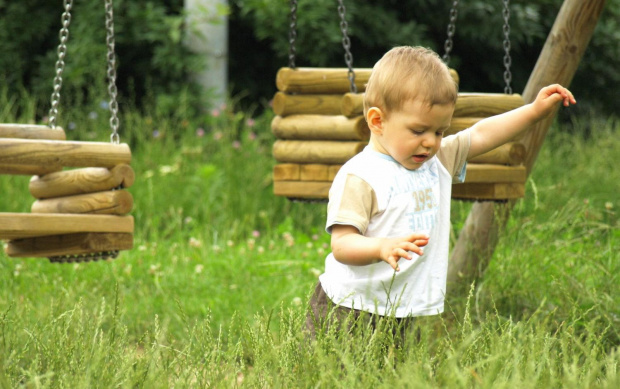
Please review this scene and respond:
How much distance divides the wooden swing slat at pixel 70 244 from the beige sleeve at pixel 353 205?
3.55 feet

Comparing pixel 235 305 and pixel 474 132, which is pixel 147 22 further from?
pixel 474 132

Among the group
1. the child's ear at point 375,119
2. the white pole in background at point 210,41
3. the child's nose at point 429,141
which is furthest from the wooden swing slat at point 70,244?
the white pole in background at point 210,41

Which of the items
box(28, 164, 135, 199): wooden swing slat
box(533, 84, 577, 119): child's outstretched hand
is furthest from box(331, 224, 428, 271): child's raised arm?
box(28, 164, 135, 199): wooden swing slat

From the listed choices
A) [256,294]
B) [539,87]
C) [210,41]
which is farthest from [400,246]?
[210,41]

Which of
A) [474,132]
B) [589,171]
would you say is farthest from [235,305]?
[589,171]

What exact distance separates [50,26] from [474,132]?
294 inches

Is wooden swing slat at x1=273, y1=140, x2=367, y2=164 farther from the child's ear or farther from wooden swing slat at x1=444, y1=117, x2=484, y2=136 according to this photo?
the child's ear

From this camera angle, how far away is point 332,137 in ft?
12.1

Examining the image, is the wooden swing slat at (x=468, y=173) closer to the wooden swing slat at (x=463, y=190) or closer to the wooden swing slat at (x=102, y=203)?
the wooden swing slat at (x=463, y=190)

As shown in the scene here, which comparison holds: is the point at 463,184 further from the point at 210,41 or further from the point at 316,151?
the point at 210,41

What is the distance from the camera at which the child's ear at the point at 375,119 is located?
8.80ft

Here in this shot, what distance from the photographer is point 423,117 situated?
2613 mm

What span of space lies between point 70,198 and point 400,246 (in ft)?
5.58

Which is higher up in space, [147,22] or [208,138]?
[147,22]
